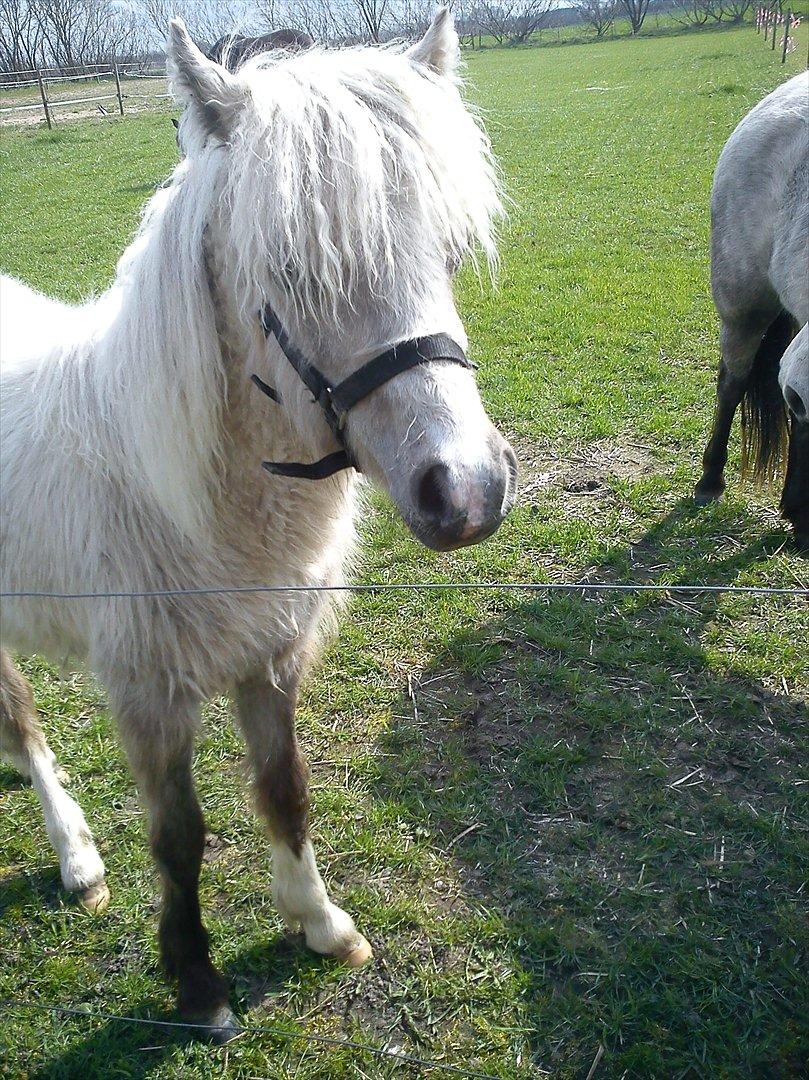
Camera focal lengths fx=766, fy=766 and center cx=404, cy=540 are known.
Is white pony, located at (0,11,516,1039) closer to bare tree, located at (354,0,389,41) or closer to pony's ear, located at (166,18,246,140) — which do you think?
pony's ear, located at (166,18,246,140)

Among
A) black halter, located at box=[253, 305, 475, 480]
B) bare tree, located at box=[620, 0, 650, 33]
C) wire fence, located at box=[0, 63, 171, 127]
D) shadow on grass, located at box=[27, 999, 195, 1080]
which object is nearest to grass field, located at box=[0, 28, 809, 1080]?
shadow on grass, located at box=[27, 999, 195, 1080]

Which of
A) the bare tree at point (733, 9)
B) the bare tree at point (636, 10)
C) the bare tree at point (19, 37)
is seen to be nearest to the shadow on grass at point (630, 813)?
the bare tree at point (19, 37)

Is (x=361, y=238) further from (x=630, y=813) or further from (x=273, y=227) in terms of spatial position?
(x=630, y=813)

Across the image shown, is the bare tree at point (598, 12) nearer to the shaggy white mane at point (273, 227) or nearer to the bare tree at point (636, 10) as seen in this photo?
the bare tree at point (636, 10)

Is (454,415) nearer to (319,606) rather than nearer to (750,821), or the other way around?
(319,606)

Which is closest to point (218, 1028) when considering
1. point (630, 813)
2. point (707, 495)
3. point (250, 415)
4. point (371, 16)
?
point (630, 813)

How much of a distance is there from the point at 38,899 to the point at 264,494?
5.35 feet

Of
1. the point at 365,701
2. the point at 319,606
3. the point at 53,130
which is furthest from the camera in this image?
the point at 53,130

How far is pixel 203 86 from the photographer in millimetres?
1357

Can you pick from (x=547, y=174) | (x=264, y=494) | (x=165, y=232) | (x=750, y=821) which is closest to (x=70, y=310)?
(x=165, y=232)

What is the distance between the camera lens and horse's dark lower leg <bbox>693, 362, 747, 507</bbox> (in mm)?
3686

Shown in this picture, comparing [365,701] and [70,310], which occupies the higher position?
[70,310]

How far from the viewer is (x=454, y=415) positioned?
1.29m

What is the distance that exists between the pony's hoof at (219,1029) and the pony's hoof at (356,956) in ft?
1.02
